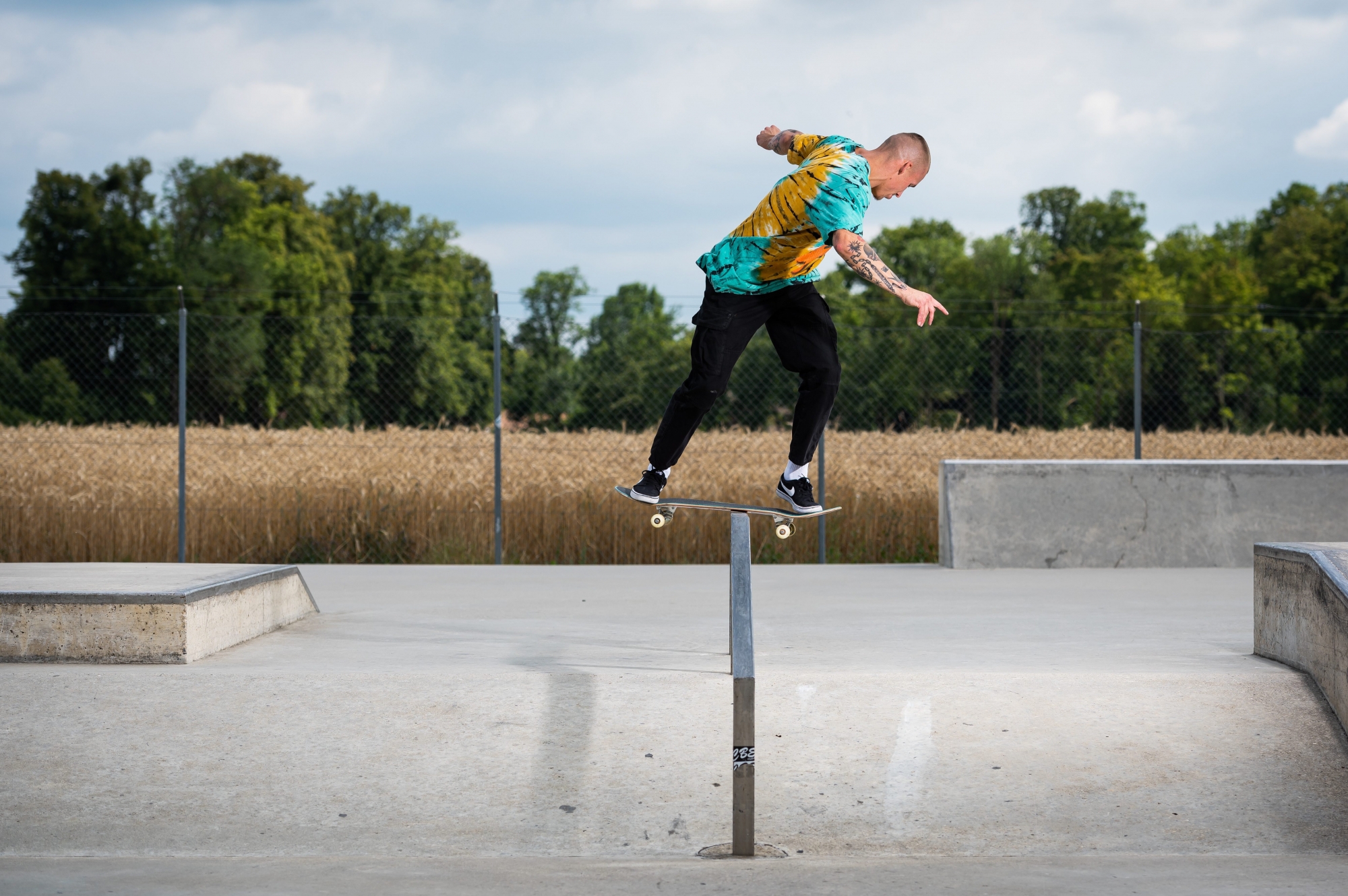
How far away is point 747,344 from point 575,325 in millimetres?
8291

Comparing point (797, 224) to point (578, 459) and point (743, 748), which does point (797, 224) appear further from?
point (578, 459)

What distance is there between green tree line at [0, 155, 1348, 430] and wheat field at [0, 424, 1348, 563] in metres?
1.56

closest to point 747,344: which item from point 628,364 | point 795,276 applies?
point 795,276

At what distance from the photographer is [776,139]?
568cm

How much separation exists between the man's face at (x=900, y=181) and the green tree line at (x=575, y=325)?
17.9ft

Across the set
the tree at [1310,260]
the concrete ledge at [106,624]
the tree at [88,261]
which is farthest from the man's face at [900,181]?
the tree at [1310,260]

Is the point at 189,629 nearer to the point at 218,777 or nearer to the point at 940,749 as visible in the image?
the point at 218,777

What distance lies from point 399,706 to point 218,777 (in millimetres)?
719

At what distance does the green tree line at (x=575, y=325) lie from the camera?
54.3 feet

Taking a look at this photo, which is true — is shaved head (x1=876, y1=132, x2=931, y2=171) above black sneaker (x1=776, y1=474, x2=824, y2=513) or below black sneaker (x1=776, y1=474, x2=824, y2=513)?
above

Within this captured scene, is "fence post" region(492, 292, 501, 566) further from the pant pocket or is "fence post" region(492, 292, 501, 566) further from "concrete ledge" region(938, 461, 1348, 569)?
the pant pocket

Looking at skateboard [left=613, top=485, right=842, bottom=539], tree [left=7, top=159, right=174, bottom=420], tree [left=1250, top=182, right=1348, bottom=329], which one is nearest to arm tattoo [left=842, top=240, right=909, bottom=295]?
skateboard [left=613, top=485, right=842, bottom=539]

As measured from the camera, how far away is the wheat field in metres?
12.3

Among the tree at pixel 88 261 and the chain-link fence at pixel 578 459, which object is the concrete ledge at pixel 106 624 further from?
the tree at pixel 88 261
